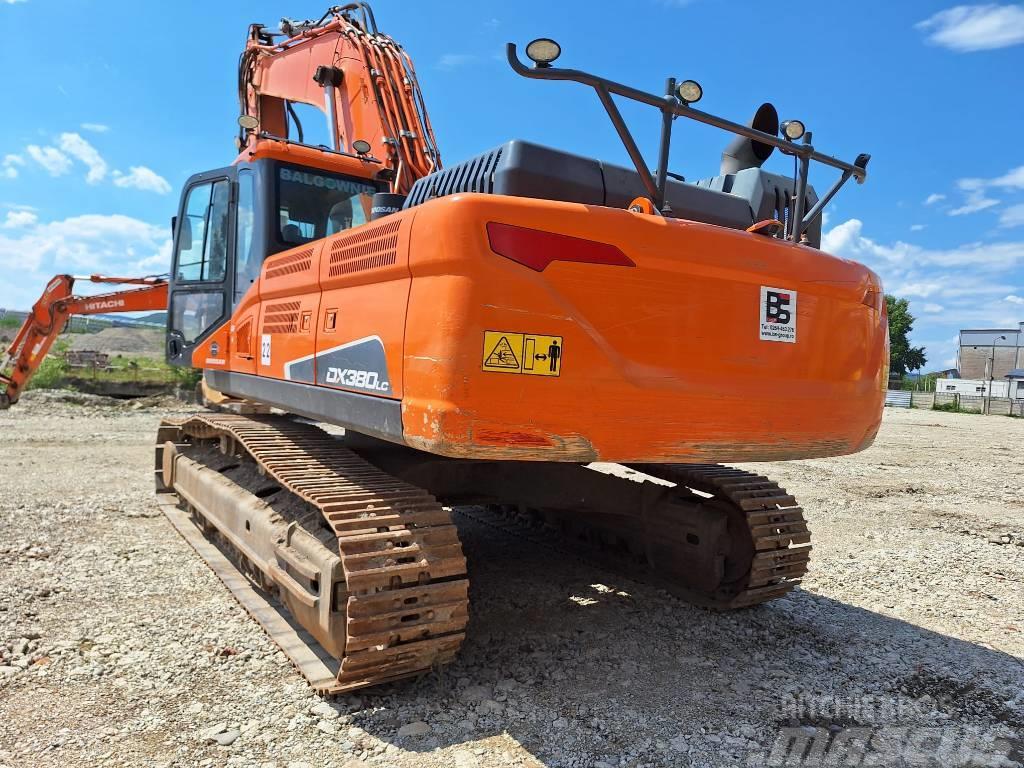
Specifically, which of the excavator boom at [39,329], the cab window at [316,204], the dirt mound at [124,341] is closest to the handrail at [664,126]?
the cab window at [316,204]

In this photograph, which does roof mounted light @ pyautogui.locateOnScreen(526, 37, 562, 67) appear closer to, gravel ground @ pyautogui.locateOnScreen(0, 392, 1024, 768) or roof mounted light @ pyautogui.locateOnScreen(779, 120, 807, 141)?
roof mounted light @ pyautogui.locateOnScreen(779, 120, 807, 141)

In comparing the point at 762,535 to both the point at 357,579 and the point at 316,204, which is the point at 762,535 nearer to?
the point at 357,579

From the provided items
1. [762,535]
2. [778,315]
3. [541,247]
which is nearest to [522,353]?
[541,247]

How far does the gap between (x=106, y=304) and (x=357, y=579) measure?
8905 mm

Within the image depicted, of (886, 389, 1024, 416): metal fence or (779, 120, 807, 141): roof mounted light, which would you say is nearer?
(779, 120, 807, 141): roof mounted light

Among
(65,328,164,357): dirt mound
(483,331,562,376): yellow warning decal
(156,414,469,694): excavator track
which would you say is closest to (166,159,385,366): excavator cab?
(156,414,469,694): excavator track

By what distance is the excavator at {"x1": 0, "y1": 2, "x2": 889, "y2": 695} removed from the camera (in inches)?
104

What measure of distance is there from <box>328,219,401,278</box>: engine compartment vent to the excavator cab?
1.30 m

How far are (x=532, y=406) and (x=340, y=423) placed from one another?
1.06 m

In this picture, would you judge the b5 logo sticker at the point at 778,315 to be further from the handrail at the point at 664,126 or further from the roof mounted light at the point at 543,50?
the roof mounted light at the point at 543,50

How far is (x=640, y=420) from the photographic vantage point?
9.23 feet

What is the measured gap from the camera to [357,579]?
2809mm

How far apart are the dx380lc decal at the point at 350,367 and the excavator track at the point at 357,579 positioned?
1.60 feet

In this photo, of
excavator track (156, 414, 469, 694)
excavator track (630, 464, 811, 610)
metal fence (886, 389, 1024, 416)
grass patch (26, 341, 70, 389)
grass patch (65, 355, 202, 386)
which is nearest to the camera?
excavator track (156, 414, 469, 694)
